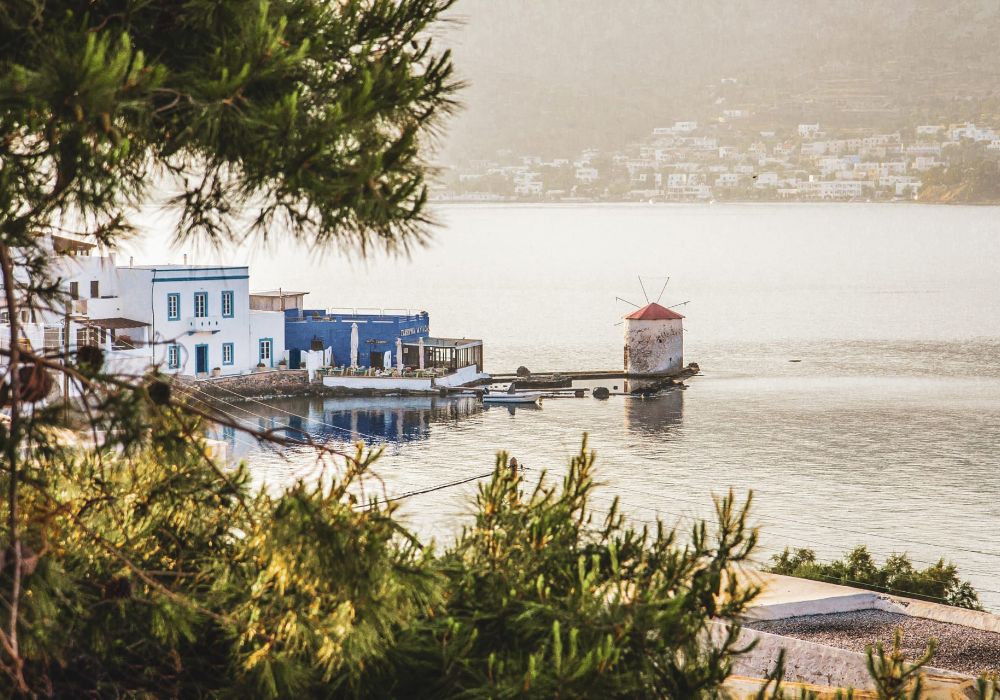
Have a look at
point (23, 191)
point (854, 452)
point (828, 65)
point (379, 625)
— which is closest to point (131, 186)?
point (23, 191)

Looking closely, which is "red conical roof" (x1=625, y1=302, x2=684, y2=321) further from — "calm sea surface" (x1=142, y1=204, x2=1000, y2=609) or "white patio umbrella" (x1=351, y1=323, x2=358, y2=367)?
"white patio umbrella" (x1=351, y1=323, x2=358, y2=367)

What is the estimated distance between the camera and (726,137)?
148 metres

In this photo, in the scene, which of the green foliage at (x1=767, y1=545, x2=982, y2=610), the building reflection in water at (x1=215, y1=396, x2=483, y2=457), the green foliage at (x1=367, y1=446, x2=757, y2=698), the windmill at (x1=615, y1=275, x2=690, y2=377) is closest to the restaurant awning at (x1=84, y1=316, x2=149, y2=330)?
the building reflection in water at (x1=215, y1=396, x2=483, y2=457)

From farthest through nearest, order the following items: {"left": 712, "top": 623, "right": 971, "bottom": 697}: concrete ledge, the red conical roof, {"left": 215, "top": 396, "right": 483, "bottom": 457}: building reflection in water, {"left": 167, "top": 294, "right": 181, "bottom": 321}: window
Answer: the red conical roof
{"left": 215, "top": 396, "right": 483, "bottom": 457}: building reflection in water
{"left": 167, "top": 294, "right": 181, "bottom": 321}: window
{"left": 712, "top": 623, "right": 971, "bottom": 697}: concrete ledge

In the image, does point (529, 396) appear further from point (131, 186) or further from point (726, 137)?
point (726, 137)

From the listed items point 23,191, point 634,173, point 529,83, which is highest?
point 529,83

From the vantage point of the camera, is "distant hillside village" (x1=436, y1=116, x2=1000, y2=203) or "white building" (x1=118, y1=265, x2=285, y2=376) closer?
"white building" (x1=118, y1=265, x2=285, y2=376)

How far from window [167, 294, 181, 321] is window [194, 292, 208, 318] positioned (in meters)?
0.41

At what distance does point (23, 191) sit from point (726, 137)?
150202 millimetres

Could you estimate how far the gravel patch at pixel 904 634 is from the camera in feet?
25.0

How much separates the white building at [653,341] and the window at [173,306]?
14365 millimetres

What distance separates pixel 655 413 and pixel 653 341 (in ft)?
20.6

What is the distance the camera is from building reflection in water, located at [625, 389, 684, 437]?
98.5 feet

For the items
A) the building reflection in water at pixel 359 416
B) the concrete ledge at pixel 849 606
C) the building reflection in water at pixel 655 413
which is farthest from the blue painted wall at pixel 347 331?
the concrete ledge at pixel 849 606
